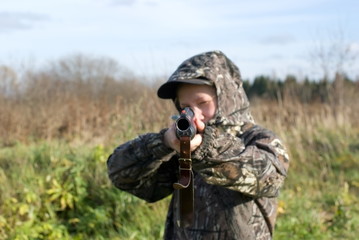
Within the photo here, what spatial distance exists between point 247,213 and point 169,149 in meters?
0.52

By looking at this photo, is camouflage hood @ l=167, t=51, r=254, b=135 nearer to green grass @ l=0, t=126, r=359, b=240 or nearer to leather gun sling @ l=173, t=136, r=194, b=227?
leather gun sling @ l=173, t=136, r=194, b=227

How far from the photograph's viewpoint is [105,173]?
648 centimetres

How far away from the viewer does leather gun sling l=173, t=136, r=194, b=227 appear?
2143mm

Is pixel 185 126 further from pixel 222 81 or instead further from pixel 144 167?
pixel 222 81

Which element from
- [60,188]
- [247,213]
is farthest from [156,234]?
[247,213]

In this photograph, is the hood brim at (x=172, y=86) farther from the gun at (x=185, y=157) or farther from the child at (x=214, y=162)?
the gun at (x=185, y=157)

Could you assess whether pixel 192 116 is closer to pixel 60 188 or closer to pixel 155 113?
pixel 60 188

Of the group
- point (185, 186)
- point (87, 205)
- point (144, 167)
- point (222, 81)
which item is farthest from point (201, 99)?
point (87, 205)

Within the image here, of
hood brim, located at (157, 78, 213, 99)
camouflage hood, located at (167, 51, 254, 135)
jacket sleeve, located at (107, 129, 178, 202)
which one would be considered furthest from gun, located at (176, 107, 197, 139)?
hood brim, located at (157, 78, 213, 99)

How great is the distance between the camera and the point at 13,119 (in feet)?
35.7

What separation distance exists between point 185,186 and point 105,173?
432 cm

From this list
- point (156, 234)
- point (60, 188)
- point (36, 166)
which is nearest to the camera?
point (156, 234)

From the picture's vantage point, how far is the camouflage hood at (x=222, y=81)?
277 cm

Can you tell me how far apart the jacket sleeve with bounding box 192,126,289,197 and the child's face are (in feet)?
0.80
